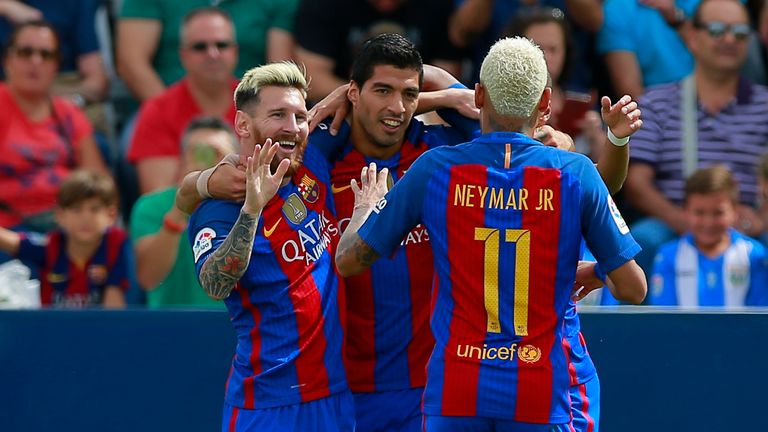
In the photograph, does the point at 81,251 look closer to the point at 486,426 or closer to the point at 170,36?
the point at 170,36

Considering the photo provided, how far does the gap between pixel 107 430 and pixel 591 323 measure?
2480 mm

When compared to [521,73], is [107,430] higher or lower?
lower

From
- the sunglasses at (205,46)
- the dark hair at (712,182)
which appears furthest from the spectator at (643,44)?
the sunglasses at (205,46)

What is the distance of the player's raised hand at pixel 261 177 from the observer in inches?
188

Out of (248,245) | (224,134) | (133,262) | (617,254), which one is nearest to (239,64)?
(224,134)

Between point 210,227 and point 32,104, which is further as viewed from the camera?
point 32,104

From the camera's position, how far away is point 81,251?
759 cm

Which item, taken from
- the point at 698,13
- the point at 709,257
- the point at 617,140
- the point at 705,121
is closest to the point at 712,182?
the point at 709,257

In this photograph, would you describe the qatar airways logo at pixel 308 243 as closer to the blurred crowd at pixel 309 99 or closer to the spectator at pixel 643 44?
the blurred crowd at pixel 309 99

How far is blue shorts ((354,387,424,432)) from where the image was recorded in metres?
5.50

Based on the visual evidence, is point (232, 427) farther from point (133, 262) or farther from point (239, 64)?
point (239, 64)

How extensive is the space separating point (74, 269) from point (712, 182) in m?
3.79

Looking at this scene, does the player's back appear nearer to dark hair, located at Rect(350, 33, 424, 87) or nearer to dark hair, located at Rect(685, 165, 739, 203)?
dark hair, located at Rect(350, 33, 424, 87)

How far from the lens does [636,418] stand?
623 centimetres
